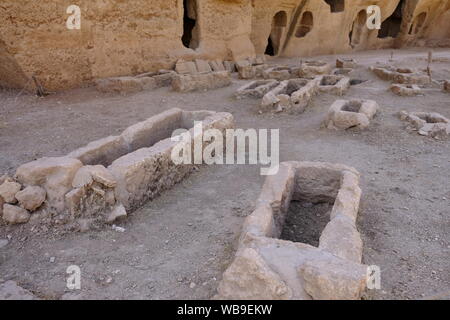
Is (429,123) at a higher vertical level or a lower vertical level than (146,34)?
lower

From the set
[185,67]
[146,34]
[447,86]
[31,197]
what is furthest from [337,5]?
[31,197]

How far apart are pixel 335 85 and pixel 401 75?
8.29 feet

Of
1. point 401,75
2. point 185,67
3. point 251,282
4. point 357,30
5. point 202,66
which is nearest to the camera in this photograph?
point 251,282

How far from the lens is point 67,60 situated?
28.8 ft

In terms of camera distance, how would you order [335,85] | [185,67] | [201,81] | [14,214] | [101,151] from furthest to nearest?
[185,67] < [201,81] < [335,85] < [101,151] < [14,214]

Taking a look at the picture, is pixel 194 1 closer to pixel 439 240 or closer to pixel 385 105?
pixel 385 105

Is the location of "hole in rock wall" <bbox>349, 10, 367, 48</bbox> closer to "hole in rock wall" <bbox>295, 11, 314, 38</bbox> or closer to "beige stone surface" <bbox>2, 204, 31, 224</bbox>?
"hole in rock wall" <bbox>295, 11, 314, 38</bbox>

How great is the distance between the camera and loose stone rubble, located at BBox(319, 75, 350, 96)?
29.1 feet

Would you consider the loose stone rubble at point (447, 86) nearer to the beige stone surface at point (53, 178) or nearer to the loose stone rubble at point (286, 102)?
the loose stone rubble at point (286, 102)

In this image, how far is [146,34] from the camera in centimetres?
1017

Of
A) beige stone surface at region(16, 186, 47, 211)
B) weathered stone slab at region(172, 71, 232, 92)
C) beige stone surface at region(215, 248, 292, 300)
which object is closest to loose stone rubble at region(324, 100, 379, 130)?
weathered stone slab at region(172, 71, 232, 92)

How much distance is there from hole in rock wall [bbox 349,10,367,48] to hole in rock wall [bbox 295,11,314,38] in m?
3.02

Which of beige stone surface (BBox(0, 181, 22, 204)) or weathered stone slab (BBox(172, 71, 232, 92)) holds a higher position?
beige stone surface (BBox(0, 181, 22, 204))

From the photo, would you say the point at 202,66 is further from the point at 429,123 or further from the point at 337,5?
the point at 337,5
